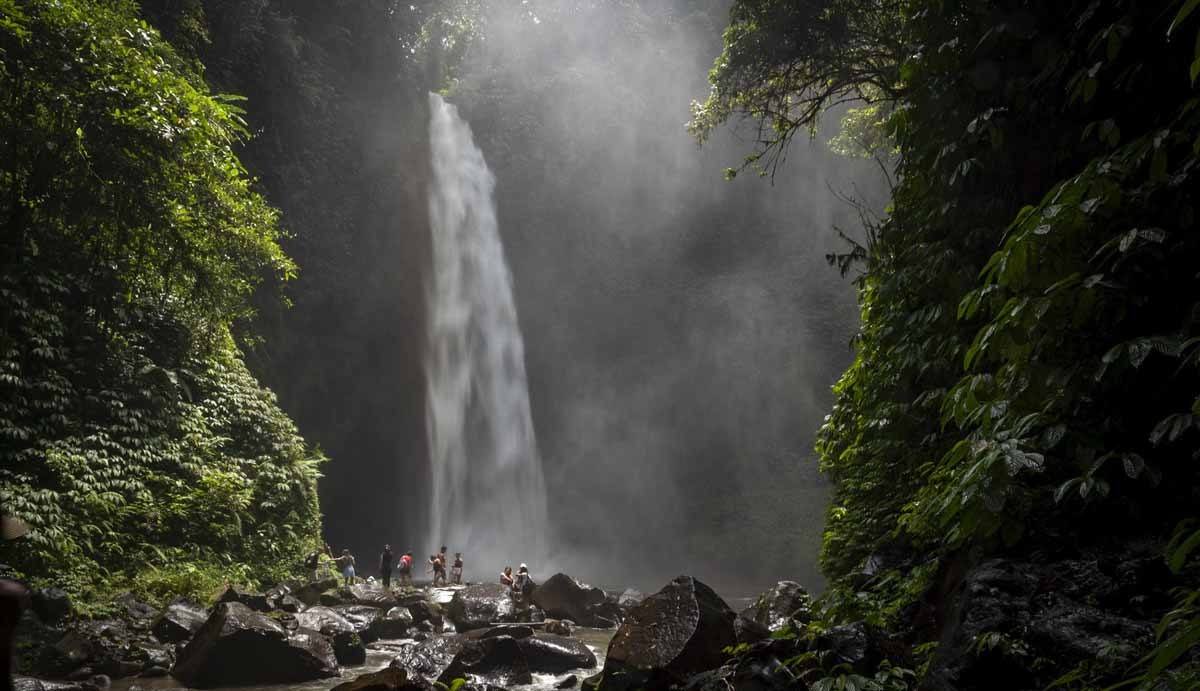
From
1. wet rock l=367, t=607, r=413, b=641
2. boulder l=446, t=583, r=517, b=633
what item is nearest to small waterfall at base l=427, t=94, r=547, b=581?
boulder l=446, t=583, r=517, b=633

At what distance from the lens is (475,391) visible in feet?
92.9

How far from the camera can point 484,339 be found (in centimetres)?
2881

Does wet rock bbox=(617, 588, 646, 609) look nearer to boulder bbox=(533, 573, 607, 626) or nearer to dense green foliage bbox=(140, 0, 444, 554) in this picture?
boulder bbox=(533, 573, 607, 626)

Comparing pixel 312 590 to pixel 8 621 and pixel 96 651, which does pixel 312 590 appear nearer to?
pixel 96 651

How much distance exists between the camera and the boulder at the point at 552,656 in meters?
9.27

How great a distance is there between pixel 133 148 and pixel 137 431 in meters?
4.37

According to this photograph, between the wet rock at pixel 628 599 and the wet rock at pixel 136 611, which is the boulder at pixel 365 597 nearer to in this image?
the wet rock at pixel 136 611

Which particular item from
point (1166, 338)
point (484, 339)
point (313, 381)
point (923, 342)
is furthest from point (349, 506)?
point (1166, 338)

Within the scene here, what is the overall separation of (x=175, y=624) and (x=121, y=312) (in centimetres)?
614

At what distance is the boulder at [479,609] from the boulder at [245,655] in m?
4.23

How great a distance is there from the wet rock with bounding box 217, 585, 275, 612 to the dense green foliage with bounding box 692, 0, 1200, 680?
8.19m

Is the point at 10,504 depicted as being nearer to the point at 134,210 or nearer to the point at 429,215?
the point at 134,210

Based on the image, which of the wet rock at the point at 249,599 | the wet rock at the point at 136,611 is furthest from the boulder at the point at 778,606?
the wet rock at the point at 136,611

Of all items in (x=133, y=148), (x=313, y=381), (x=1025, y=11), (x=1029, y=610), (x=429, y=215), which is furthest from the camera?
(x=429, y=215)
